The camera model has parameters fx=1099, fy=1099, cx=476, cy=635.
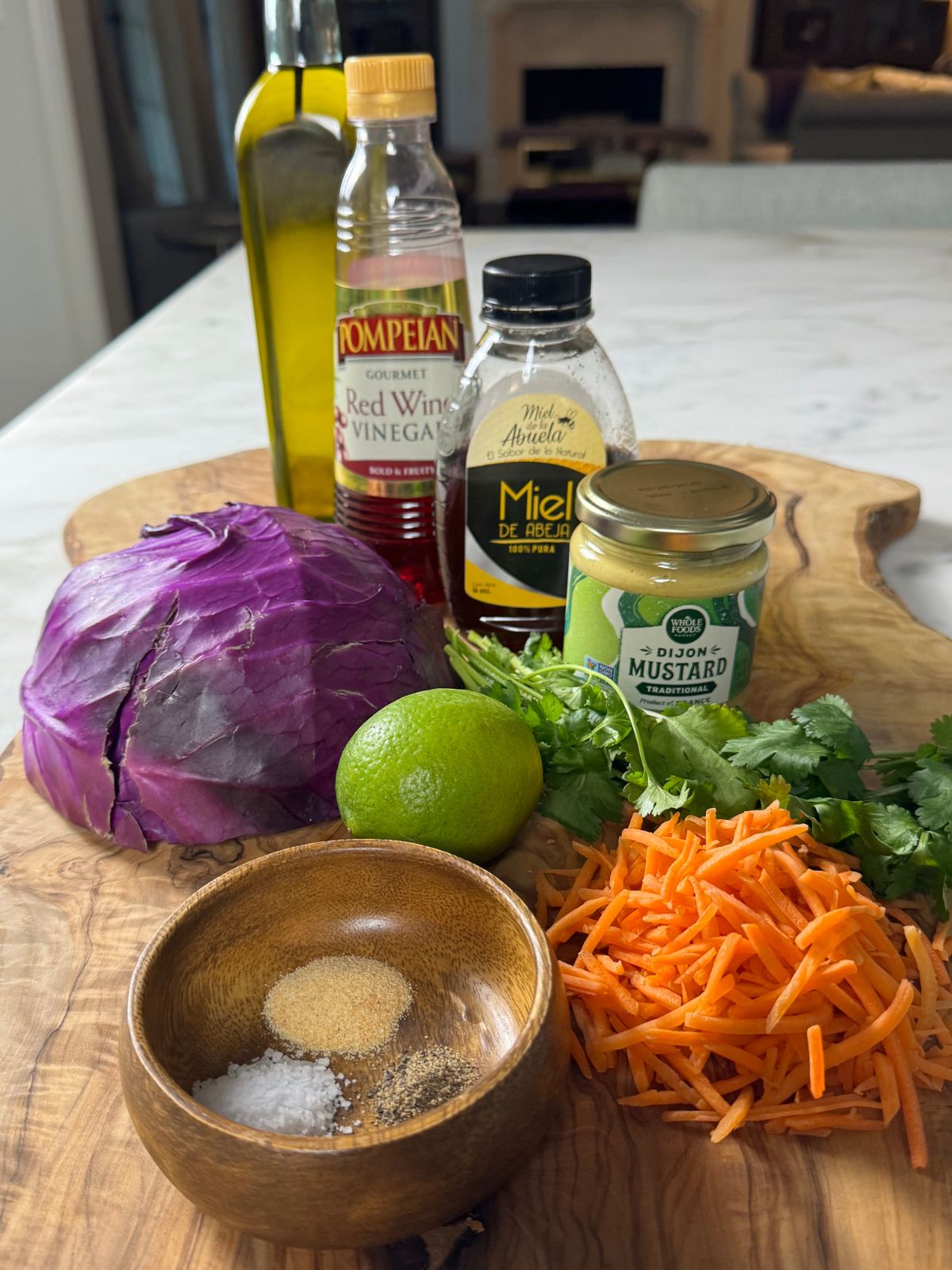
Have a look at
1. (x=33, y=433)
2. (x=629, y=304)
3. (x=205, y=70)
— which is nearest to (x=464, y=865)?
(x=33, y=433)

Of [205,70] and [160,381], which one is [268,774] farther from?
[205,70]

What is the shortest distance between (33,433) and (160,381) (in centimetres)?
33

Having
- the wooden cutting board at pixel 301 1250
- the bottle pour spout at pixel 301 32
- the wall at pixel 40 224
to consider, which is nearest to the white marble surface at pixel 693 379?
the wooden cutting board at pixel 301 1250

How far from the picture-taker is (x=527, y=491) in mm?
1129

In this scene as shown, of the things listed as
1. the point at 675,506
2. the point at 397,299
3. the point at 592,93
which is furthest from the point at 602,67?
the point at 675,506

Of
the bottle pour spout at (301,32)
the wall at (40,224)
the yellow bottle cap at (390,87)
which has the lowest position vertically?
the wall at (40,224)

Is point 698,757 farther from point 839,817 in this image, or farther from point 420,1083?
point 420,1083

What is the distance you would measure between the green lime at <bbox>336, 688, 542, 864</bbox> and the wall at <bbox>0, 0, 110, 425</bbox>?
3.89 meters

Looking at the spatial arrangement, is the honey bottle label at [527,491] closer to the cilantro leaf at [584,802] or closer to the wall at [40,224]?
the cilantro leaf at [584,802]

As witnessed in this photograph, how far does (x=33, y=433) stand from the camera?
1.90 m

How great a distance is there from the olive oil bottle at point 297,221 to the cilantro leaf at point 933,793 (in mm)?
825

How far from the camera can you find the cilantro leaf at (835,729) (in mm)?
930

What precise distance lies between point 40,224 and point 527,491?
12.2 feet

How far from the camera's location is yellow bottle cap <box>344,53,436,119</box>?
106 cm
